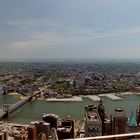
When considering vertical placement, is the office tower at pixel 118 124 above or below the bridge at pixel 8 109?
above

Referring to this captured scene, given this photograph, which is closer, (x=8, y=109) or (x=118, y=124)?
(x=118, y=124)

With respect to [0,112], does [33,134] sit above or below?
above

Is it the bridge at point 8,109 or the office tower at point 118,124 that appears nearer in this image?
the office tower at point 118,124

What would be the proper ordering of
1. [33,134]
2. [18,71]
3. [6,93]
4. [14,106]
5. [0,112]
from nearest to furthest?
[33,134] < [0,112] < [14,106] < [6,93] < [18,71]

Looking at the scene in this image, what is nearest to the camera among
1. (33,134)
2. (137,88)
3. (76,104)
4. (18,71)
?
(33,134)

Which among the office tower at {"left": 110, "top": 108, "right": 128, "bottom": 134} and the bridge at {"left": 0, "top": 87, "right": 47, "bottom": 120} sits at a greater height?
the office tower at {"left": 110, "top": 108, "right": 128, "bottom": 134}

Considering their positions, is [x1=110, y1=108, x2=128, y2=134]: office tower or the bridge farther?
the bridge

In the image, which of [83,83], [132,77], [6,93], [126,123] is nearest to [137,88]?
[83,83]

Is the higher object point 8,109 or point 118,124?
point 118,124

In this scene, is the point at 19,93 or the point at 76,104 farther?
the point at 19,93

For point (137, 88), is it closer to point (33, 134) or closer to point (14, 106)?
point (14, 106)
